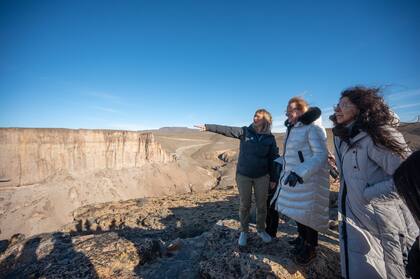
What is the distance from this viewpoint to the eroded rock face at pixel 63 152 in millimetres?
16062

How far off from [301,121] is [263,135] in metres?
0.80

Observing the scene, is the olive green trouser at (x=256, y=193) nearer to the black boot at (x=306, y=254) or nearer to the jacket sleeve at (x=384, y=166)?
the black boot at (x=306, y=254)

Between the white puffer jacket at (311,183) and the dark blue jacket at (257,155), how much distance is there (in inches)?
27.3

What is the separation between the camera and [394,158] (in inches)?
68.2

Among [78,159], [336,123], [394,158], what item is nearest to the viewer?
[394,158]

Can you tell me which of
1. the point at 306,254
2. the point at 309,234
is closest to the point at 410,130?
the point at 309,234

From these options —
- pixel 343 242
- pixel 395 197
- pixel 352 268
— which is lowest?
pixel 352 268

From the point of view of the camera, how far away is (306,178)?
225 centimetres

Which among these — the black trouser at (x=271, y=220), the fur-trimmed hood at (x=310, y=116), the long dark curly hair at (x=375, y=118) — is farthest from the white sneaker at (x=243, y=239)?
the long dark curly hair at (x=375, y=118)

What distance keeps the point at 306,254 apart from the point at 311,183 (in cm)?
83

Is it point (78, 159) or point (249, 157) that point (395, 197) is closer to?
point (249, 157)

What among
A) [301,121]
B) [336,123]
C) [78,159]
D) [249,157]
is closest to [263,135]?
[249,157]

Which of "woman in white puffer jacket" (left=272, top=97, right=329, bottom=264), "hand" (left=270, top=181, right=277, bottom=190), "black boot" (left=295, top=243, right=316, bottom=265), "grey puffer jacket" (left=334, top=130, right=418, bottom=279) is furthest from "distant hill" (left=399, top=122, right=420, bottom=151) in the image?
"hand" (left=270, top=181, right=277, bottom=190)

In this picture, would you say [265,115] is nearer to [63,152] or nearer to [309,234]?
[309,234]
